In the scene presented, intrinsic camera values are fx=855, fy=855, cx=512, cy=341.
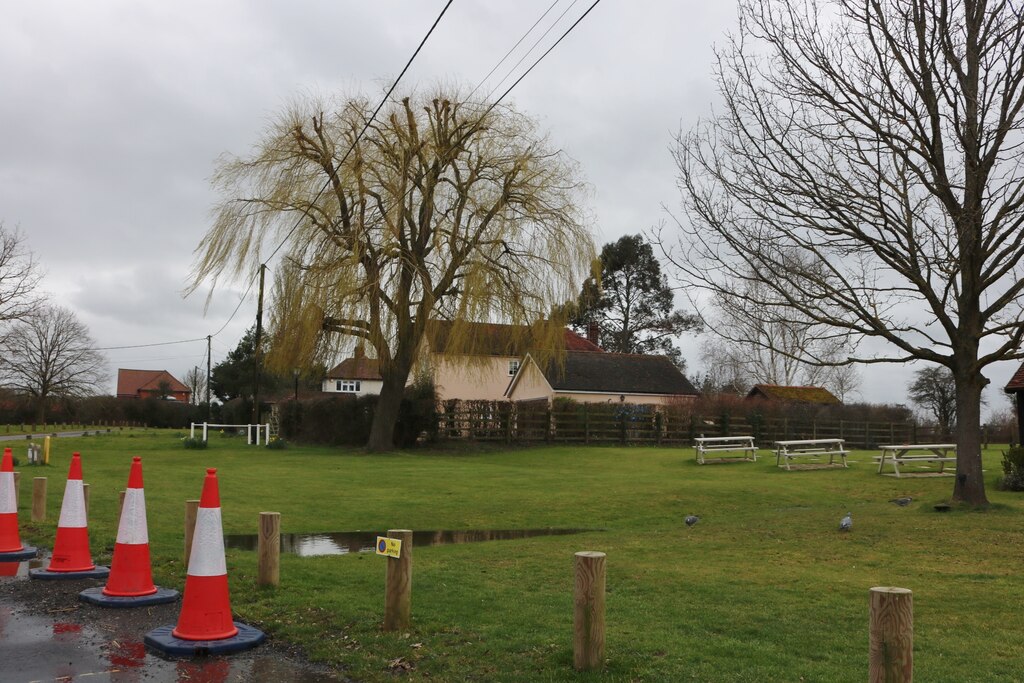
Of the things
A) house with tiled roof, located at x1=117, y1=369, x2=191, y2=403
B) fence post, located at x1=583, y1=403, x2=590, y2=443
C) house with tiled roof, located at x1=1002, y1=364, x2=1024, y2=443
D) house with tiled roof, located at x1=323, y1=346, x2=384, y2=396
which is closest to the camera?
house with tiled roof, located at x1=1002, y1=364, x2=1024, y2=443

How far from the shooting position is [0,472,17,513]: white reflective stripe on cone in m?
9.77

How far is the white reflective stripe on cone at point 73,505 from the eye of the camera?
8570mm

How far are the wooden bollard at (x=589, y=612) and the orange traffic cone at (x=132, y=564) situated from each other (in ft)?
13.3

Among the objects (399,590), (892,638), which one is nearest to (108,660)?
(399,590)

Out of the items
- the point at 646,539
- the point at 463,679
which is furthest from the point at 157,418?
the point at 463,679

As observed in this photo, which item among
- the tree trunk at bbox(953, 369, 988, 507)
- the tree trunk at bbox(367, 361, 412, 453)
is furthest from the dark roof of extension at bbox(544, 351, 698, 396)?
the tree trunk at bbox(953, 369, 988, 507)

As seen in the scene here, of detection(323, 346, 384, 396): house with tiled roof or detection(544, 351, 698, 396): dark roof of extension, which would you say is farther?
detection(323, 346, 384, 396): house with tiled roof

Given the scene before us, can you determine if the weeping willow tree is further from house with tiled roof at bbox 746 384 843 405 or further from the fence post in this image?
house with tiled roof at bbox 746 384 843 405

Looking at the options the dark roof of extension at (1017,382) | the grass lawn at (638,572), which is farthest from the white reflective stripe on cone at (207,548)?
the dark roof of extension at (1017,382)

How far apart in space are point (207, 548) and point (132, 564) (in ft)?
5.71

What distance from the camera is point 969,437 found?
14.5m

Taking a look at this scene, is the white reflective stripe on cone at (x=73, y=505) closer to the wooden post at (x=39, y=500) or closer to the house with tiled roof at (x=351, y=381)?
the wooden post at (x=39, y=500)

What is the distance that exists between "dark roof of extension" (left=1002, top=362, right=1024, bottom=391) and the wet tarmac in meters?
26.5

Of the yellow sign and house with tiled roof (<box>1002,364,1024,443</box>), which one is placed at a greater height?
house with tiled roof (<box>1002,364,1024,443</box>)
